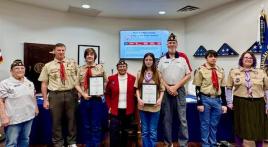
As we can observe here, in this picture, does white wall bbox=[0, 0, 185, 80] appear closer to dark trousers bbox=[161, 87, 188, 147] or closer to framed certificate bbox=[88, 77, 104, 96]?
framed certificate bbox=[88, 77, 104, 96]

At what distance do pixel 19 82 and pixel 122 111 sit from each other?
1.26 metres

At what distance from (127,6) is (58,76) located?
306cm

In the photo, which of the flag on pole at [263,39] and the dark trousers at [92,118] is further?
the flag on pole at [263,39]

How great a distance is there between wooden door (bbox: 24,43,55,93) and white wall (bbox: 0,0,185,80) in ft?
0.41

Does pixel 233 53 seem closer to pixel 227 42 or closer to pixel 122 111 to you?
pixel 227 42

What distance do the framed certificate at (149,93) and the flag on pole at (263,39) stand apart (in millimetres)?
2294

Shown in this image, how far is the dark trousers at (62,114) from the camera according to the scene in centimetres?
290

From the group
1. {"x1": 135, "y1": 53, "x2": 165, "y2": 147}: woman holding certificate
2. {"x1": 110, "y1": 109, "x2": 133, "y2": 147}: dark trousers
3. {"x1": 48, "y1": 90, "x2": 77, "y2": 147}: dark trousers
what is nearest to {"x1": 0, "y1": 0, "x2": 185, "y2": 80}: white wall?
{"x1": 48, "y1": 90, "x2": 77, "y2": 147}: dark trousers

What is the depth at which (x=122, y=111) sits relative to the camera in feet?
9.64

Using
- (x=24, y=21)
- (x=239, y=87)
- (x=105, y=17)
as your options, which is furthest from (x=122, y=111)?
(x=105, y=17)

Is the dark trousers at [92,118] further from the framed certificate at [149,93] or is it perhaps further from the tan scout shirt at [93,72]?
the framed certificate at [149,93]

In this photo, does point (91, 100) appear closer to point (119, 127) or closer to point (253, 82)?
point (119, 127)

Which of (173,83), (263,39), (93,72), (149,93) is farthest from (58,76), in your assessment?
(263,39)

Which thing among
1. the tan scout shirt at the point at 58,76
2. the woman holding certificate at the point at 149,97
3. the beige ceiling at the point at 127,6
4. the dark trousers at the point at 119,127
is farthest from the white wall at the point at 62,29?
the woman holding certificate at the point at 149,97
